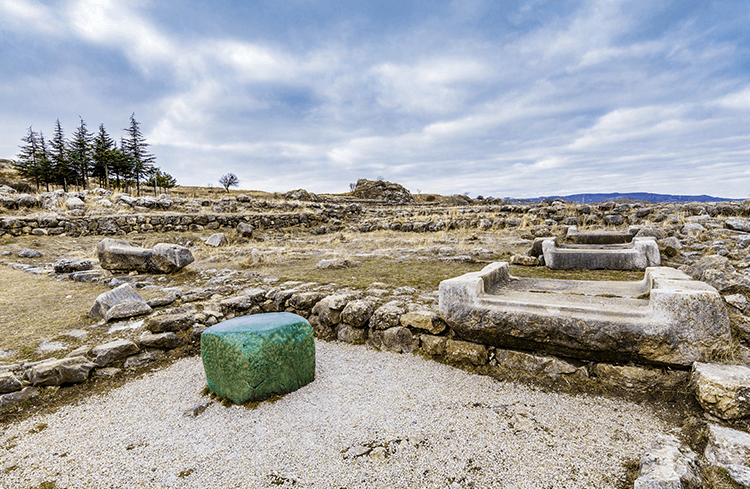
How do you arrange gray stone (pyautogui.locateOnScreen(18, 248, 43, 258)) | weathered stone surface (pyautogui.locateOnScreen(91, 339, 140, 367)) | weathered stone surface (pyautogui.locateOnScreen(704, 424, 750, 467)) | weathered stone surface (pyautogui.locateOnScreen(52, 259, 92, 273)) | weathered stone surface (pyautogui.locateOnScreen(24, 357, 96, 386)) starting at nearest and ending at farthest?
weathered stone surface (pyautogui.locateOnScreen(704, 424, 750, 467)) < weathered stone surface (pyautogui.locateOnScreen(24, 357, 96, 386)) < weathered stone surface (pyautogui.locateOnScreen(91, 339, 140, 367)) < weathered stone surface (pyautogui.locateOnScreen(52, 259, 92, 273)) < gray stone (pyautogui.locateOnScreen(18, 248, 43, 258))

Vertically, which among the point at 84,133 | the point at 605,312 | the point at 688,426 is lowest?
the point at 688,426

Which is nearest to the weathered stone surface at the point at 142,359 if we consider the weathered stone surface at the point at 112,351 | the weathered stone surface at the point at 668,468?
the weathered stone surface at the point at 112,351

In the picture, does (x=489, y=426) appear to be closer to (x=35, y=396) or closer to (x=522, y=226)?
(x=35, y=396)

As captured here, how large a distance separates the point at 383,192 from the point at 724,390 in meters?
35.1

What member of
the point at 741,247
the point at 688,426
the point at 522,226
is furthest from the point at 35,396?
the point at 522,226

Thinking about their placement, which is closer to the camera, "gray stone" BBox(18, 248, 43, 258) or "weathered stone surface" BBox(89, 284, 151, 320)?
"weathered stone surface" BBox(89, 284, 151, 320)

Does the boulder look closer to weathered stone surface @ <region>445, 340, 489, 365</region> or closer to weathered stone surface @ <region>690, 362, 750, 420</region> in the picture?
weathered stone surface @ <region>445, 340, 489, 365</region>

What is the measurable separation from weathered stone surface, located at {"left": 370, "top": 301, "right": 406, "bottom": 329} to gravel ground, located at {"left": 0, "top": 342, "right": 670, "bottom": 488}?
0.85 meters

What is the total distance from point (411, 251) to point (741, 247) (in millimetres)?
6875

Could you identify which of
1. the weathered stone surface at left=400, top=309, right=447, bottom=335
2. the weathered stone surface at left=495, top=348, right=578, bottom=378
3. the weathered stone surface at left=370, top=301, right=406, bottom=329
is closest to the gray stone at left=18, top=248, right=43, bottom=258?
the weathered stone surface at left=370, top=301, right=406, bottom=329

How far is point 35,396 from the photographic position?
3.11 metres

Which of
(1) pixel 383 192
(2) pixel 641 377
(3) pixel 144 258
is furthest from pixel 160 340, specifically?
(1) pixel 383 192

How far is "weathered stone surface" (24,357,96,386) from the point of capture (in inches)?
126

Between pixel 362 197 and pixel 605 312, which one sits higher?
pixel 362 197
